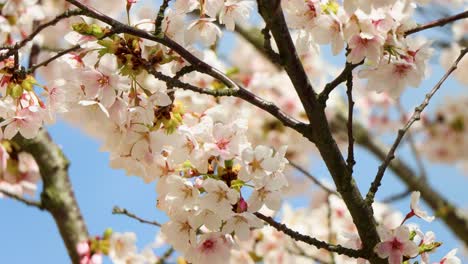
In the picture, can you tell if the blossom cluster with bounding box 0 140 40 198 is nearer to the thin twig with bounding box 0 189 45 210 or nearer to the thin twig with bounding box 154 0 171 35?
the thin twig with bounding box 0 189 45 210

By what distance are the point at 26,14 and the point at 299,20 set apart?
1.23 metres

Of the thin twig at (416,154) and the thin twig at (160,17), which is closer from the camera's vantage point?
the thin twig at (160,17)

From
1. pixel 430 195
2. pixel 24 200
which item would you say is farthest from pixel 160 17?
pixel 430 195

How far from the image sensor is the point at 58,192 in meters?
2.50

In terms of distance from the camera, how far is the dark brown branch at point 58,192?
8.00 ft

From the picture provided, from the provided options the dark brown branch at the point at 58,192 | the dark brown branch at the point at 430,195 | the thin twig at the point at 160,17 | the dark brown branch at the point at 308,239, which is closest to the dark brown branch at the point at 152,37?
the thin twig at the point at 160,17

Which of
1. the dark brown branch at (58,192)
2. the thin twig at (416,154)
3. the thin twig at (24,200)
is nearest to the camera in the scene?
the thin twig at (24,200)

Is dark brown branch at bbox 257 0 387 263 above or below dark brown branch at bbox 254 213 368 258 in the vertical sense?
above

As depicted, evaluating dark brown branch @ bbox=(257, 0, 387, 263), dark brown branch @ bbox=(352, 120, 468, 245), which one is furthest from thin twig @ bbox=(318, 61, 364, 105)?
dark brown branch @ bbox=(352, 120, 468, 245)

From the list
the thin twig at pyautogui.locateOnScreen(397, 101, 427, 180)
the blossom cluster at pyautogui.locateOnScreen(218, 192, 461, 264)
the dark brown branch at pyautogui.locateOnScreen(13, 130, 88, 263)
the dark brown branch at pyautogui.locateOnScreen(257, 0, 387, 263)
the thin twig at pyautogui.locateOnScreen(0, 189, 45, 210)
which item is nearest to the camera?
the dark brown branch at pyautogui.locateOnScreen(257, 0, 387, 263)

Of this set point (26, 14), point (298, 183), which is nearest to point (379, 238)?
point (26, 14)

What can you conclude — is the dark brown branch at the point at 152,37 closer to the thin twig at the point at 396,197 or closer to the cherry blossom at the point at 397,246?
the cherry blossom at the point at 397,246

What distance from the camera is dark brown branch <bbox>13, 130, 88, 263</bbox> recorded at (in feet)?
8.00

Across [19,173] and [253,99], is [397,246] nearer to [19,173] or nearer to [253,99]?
[253,99]
